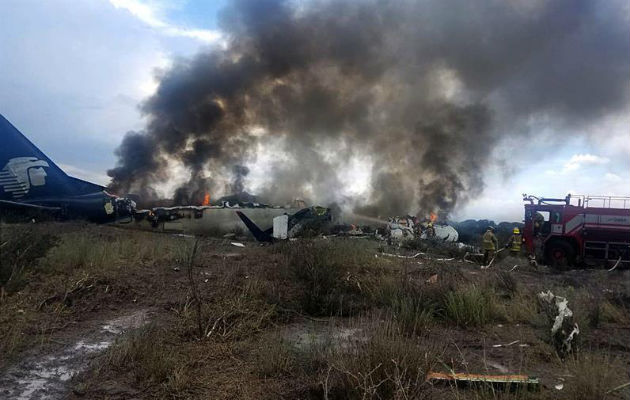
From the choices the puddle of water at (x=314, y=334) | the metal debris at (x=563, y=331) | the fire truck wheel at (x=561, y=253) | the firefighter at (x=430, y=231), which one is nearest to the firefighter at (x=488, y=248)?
the fire truck wheel at (x=561, y=253)

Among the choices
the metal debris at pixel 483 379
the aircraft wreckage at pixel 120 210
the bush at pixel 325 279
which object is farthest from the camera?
the aircraft wreckage at pixel 120 210

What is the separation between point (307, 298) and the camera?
669cm

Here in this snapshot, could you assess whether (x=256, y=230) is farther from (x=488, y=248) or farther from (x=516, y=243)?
(x=516, y=243)

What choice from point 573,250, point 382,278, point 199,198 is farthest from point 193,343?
point 199,198

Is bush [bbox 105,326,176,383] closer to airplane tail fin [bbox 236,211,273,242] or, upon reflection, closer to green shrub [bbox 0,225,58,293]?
green shrub [bbox 0,225,58,293]

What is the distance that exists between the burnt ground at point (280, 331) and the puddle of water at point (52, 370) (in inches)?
0.6

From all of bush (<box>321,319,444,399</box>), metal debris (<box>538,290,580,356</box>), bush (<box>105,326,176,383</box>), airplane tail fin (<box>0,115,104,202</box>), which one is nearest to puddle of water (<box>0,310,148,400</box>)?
bush (<box>105,326,176,383</box>)

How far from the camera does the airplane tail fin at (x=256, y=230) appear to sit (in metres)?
20.1

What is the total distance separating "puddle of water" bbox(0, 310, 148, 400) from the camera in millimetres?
3824

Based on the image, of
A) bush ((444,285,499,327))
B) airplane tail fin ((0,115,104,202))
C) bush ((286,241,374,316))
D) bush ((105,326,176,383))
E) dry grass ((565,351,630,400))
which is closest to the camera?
dry grass ((565,351,630,400))

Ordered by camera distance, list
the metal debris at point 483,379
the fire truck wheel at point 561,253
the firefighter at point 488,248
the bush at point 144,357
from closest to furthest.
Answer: the metal debris at point 483,379 → the bush at point 144,357 → the firefighter at point 488,248 → the fire truck wheel at point 561,253

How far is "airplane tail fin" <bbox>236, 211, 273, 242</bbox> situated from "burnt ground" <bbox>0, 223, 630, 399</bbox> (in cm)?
1053

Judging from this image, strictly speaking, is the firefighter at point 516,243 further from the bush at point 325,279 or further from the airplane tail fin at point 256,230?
the bush at point 325,279

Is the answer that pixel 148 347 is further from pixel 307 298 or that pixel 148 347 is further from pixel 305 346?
pixel 307 298
